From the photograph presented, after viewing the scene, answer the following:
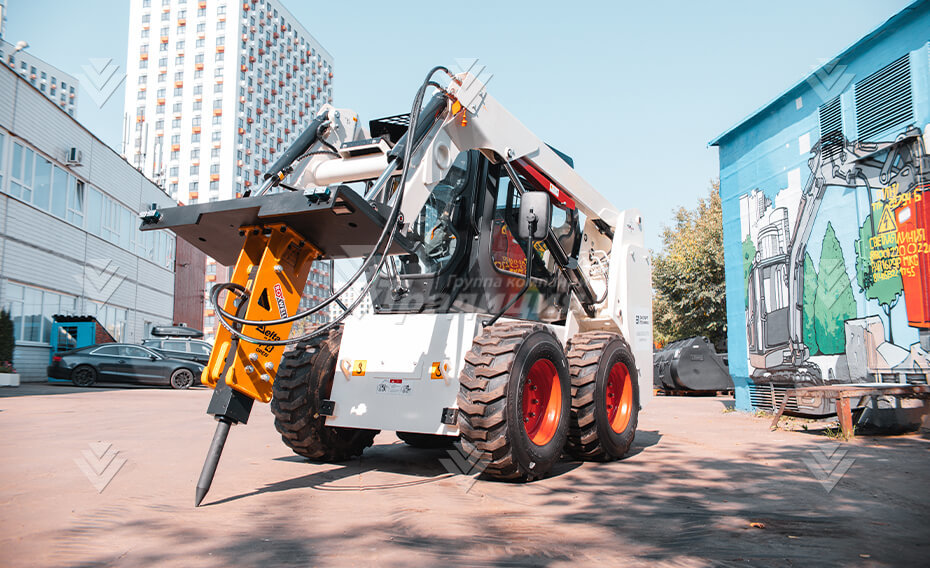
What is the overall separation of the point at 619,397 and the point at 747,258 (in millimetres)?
8197

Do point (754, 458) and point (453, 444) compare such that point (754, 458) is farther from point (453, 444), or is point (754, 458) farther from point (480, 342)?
point (480, 342)

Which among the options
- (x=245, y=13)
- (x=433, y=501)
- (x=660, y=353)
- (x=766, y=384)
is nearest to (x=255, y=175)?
(x=245, y=13)

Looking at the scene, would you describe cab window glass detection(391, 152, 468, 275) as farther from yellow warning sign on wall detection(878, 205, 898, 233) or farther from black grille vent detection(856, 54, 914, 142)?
black grille vent detection(856, 54, 914, 142)

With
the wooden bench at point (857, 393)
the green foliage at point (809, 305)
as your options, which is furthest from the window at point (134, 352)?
the wooden bench at point (857, 393)

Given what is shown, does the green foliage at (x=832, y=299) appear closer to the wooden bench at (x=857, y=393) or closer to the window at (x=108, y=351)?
the wooden bench at (x=857, y=393)

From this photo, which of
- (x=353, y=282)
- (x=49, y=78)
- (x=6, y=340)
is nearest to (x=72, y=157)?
(x=6, y=340)

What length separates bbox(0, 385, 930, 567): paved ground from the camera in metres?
3.30

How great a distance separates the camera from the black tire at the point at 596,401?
6.18 metres

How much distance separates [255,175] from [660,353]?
3053 inches

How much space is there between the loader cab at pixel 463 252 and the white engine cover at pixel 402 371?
0.47 m

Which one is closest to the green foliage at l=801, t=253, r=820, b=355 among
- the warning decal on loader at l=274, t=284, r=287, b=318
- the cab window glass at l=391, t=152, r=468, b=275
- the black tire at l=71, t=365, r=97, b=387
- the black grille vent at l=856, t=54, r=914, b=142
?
the black grille vent at l=856, t=54, r=914, b=142

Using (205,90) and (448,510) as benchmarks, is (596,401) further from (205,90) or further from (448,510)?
(205,90)

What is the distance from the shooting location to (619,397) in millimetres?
7152

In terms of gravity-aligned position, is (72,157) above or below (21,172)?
above
